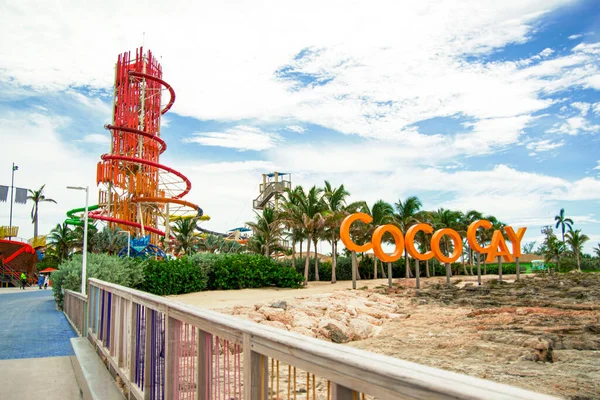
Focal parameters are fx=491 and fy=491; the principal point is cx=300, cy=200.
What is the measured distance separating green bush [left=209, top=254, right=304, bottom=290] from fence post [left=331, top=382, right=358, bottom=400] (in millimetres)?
31668

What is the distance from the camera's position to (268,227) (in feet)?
142

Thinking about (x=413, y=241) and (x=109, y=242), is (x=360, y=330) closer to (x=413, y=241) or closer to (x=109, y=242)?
(x=413, y=241)

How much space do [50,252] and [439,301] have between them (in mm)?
52593

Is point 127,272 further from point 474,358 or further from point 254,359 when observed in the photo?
point 254,359

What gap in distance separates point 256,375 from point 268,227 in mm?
40995

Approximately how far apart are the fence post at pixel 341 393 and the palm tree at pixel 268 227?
40088 mm

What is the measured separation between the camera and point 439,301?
24.2 metres

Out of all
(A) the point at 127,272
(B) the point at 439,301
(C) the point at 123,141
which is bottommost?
(B) the point at 439,301

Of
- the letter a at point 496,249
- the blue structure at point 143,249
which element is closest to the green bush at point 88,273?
the blue structure at point 143,249

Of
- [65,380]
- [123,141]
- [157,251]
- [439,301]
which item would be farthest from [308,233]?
[65,380]

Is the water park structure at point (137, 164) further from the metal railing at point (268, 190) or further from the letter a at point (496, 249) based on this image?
the letter a at point (496, 249)

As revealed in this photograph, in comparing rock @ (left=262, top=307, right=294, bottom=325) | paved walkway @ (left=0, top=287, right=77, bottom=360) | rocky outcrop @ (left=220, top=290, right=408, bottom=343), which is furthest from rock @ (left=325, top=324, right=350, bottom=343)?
paved walkway @ (left=0, top=287, right=77, bottom=360)

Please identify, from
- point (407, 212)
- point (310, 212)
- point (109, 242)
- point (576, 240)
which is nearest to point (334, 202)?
point (310, 212)

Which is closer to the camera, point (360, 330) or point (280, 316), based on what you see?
point (360, 330)
